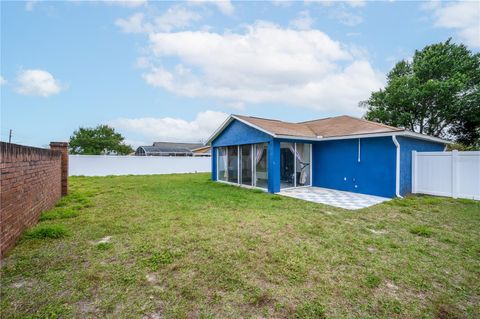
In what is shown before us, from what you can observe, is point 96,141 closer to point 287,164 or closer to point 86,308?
point 287,164

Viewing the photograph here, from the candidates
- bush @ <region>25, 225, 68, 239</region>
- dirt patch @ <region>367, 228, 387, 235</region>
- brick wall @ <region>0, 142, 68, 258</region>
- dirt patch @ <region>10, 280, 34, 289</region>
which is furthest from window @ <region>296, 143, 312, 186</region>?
dirt patch @ <region>10, 280, 34, 289</region>

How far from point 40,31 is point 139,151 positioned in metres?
31.6

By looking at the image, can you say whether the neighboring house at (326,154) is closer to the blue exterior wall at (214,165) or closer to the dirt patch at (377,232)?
the blue exterior wall at (214,165)

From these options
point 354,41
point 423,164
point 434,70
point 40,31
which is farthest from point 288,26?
point 434,70

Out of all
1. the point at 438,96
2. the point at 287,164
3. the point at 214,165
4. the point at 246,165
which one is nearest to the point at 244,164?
the point at 246,165

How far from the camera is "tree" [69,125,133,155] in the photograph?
28219mm

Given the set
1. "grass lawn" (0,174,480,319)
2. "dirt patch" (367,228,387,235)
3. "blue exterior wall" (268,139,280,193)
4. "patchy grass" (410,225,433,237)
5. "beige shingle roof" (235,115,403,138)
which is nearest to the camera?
"grass lawn" (0,174,480,319)

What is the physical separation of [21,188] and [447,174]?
11999 mm

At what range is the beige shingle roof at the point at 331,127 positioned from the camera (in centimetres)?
890

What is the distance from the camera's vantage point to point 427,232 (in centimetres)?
433

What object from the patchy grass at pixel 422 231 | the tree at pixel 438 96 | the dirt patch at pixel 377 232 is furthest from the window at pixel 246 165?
the tree at pixel 438 96

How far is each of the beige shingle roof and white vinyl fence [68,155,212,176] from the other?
→ 11177mm

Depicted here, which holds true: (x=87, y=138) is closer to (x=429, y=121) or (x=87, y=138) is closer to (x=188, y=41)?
(x=188, y=41)

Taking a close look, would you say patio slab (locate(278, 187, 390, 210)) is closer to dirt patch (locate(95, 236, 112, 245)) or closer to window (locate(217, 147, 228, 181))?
window (locate(217, 147, 228, 181))
